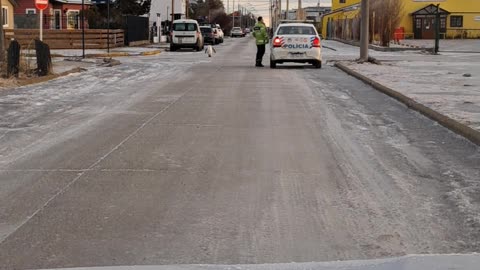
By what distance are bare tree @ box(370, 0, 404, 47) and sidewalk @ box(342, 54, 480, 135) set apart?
17738 millimetres

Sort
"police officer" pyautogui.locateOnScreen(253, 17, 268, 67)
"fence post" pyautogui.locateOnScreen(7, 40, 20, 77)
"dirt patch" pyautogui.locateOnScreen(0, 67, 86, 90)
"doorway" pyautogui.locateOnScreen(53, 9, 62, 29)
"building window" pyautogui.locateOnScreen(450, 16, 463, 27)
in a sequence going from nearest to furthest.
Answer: "dirt patch" pyautogui.locateOnScreen(0, 67, 86, 90), "fence post" pyautogui.locateOnScreen(7, 40, 20, 77), "police officer" pyautogui.locateOnScreen(253, 17, 268, 67), "doorway" pyautogui.locateOnScreen(53, 9, 62, 29), "building window" pyautogui.locateOnScreen(450, 16, 463, 27)

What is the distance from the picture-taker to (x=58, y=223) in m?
5.61

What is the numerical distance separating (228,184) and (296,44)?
642 inches

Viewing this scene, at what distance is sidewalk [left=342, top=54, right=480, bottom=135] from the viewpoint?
451 inches

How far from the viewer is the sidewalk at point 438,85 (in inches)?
451

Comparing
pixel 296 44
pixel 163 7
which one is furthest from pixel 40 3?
pixel 163 7

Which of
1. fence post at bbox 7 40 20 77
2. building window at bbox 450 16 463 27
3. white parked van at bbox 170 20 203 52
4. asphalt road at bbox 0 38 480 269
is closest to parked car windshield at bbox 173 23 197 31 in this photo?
white parked van at bbox 170 20 203 52

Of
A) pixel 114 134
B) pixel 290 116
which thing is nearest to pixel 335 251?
pixel 114 134

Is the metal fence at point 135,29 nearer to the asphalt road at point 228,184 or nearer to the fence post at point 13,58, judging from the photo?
the fence post at point 13,58

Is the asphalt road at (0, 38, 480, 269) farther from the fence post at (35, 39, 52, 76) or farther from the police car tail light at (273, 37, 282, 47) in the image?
the police car tail light at (273, 37, 282, 47)

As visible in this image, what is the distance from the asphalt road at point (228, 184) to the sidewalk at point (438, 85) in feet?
1.98

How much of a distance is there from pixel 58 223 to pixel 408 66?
20138mm

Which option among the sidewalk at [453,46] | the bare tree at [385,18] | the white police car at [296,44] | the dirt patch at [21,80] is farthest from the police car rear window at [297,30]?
the sidewalk at [453,46]

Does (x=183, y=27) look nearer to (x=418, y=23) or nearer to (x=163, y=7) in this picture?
(x=418, y=23)
